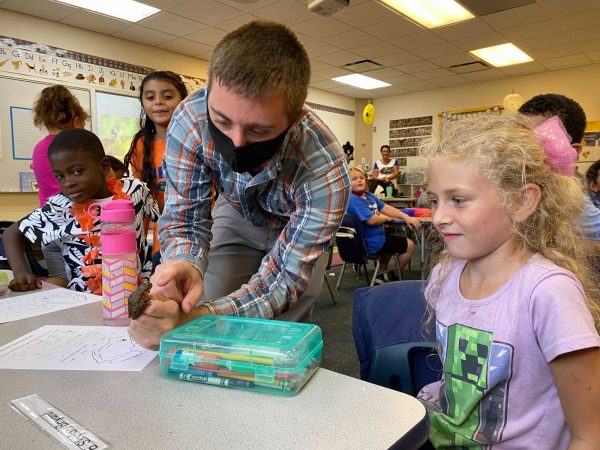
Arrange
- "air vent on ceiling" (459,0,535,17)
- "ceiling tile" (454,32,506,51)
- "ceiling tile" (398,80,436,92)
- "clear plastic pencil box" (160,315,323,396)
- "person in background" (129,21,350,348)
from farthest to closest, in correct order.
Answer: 1. "ceiling tile" (398,80,436,92)
2. "ceiling tile" (454,32,506,51)
3. "air vent on ceiling" (459,0,535,17)
4. "person in background" (129,21,350,348)
5. "clear plastic pencil box" (160,315,323,396)

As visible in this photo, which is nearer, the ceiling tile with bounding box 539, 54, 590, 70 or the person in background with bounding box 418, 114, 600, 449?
the person in background with bounding box 418, 114, 600, 449

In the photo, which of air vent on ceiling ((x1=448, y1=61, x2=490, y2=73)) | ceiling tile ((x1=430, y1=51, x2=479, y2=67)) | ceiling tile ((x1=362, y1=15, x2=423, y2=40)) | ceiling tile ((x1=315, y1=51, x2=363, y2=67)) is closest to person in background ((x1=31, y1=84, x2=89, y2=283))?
ceiling tile ((x1=362, y1=15, x2=423, y2=40))

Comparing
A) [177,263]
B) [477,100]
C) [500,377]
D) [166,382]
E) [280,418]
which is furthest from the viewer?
[477,100]

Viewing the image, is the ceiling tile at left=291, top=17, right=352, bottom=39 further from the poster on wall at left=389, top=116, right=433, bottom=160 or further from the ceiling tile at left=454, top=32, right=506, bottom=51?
the poster on wall at left=389, top=116, right=433, bottom=160

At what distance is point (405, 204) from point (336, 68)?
7.37 feet

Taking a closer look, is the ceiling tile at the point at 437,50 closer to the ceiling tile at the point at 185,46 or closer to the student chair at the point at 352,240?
the ceiling tile at the point at 185,46

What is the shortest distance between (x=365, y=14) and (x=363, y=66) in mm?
2033

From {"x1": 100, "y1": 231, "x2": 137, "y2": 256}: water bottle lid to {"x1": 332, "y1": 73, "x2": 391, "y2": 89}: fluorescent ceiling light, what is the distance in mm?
6703

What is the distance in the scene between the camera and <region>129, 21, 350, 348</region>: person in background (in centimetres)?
84

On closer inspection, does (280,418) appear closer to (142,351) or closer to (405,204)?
(142,351)

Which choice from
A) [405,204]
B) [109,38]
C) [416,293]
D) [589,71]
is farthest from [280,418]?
[589,71]

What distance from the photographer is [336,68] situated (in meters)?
6.64

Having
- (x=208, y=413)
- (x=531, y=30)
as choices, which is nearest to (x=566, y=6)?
(x=531, y=30)

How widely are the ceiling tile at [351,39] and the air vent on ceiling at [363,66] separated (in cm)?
80
